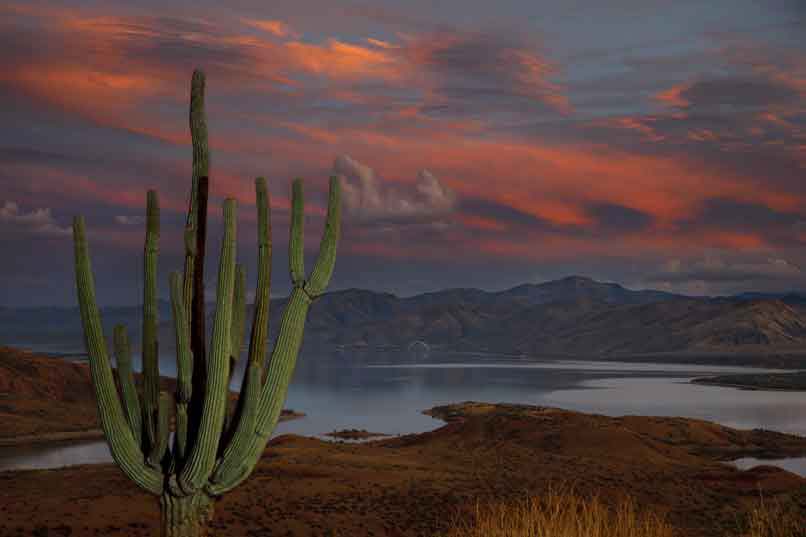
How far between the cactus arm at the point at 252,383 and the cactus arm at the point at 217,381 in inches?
10.3

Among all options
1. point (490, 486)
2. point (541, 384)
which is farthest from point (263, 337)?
point (541, 384)

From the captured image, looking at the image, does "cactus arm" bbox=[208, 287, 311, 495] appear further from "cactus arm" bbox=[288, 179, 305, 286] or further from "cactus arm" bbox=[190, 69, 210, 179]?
"cactus arm" bbox=[190, 69, 210, 179]

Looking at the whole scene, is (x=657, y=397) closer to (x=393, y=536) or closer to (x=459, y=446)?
(x=459, y=446)

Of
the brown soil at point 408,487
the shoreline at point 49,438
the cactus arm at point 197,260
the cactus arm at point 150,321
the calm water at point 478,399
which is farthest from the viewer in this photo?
the calm water at point 478,399

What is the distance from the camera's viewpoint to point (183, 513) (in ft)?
42.5

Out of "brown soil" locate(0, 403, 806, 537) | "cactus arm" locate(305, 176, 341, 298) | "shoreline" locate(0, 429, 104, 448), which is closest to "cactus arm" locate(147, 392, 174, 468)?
"cactus arm" locate(305, 176, 341, 298)

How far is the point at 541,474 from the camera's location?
40.3m

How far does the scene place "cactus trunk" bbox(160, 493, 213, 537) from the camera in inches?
511

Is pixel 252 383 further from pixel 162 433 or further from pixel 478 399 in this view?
pixel 478 399

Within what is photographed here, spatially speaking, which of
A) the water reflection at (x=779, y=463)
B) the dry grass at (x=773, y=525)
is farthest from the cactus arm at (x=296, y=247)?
the water reflection at (x=779, y=463)

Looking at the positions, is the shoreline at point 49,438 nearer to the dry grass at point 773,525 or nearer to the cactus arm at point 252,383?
the cactus arm at point 252,383

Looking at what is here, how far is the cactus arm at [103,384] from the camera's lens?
12461 millimetres

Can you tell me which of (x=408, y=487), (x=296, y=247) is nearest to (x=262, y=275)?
(x=296, y=247)

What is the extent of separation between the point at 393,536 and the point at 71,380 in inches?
3341
